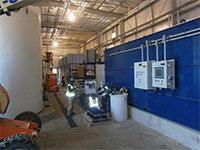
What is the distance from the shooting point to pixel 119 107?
237 inches

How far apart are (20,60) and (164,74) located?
5.19 meters

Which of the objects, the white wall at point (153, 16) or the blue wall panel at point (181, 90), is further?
the white wall at point (153, 16)

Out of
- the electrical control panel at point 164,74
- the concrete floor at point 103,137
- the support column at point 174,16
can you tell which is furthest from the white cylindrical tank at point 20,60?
the support column at point 174,16

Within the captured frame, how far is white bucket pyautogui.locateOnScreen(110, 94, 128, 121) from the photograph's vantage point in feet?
19.8

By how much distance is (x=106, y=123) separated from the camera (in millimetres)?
5762

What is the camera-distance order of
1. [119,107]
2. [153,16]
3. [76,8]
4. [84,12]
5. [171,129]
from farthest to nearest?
[84,12] < [76,8] < [153,16] < [119,107] < [171,129]

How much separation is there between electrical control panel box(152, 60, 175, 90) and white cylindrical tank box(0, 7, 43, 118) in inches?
188

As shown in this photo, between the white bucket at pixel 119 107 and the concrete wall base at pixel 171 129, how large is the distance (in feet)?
1.70

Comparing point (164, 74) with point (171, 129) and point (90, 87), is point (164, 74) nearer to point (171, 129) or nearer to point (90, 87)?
point (171, 129)

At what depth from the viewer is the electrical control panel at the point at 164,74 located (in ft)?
14.1

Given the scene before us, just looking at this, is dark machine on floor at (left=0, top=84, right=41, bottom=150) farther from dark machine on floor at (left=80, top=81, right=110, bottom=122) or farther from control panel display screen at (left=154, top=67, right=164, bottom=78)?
control panel display screen at (left=154, top=67, right=164, bottom=78)

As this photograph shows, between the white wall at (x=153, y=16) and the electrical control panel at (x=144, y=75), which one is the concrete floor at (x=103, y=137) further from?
the white wall at (x=153, y=16)

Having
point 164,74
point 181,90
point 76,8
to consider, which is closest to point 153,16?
point 76,8

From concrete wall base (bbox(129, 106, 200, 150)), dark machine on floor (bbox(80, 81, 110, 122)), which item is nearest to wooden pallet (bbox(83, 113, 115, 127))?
dark machine on floor (bbox(80, 81, 110, 122))
